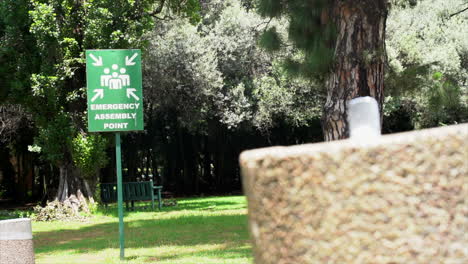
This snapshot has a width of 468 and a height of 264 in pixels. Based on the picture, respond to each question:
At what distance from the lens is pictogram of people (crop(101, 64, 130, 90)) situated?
981 centimetres

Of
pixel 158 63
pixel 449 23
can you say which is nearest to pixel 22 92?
pixel 158 63

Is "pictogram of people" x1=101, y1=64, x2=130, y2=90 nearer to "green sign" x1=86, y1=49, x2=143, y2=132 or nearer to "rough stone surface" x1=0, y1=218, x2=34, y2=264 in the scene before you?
"green sign" x1=86, y1=49, x2=143, y2=132

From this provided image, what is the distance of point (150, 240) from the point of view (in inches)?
471

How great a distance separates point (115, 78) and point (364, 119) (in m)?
8.40

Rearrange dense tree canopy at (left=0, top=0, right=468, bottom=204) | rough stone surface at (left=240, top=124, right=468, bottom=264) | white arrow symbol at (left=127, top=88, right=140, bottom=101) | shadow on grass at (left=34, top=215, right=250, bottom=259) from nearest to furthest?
1. rough stone surface at (left=240, top=124, right=468, bottom=264)
2. dense tree canopy at (left=0, top=0, right=468, bottom=204)
3. white arrow symbol at (left=127, top=88, right=140, bottom=101)
4. shadow on grass at (left=34, top=215, right=250, bottom=259)

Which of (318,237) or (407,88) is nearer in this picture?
(318,237)

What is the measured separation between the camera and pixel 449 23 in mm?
26359

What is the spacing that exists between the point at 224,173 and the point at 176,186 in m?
2.17

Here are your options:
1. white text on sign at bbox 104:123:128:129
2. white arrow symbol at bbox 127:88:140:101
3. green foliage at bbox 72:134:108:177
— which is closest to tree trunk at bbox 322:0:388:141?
white arrow symbol at bbox 127:88:140:101

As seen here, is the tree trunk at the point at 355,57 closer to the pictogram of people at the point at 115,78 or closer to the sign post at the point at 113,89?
the sign post at the point at 113,89

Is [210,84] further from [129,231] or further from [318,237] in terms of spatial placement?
[318,237]

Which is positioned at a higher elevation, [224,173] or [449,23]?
[449,23]

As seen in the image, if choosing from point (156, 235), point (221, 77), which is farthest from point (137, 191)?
point (156, 235)

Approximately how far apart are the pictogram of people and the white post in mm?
8343
